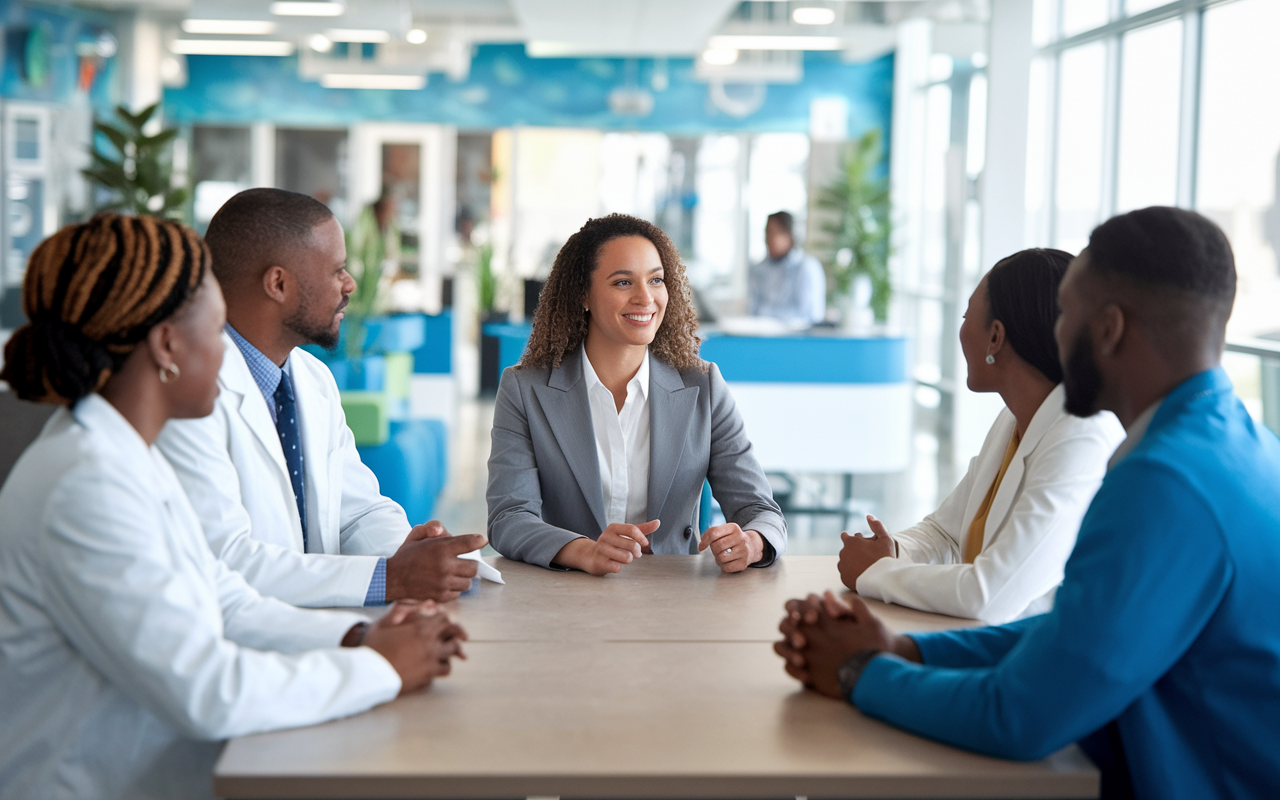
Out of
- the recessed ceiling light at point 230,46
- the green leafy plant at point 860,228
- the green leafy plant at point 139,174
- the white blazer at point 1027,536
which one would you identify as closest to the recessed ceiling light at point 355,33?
the green leafy plant at point 139,174

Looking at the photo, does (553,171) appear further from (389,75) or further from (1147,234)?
(1147,234)

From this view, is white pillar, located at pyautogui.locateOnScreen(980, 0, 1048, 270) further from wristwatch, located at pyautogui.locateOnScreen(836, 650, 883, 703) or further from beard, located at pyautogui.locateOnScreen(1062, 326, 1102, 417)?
wristwatch, located at pyautogui.locateOnScreen(836, 650, 883, 703)

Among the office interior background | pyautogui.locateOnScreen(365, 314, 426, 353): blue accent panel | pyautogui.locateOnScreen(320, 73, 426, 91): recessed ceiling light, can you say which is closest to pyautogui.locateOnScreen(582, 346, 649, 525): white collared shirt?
the office interior background

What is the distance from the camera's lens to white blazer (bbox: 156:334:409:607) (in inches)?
75.9

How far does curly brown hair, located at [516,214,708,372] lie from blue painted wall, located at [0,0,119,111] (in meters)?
8.28

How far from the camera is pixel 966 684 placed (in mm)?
1403

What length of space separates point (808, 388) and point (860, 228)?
4889 mm

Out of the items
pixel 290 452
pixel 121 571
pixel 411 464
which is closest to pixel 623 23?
pixel 411 464

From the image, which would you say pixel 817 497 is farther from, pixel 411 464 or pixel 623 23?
pixel 623 23

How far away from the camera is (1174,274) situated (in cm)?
143

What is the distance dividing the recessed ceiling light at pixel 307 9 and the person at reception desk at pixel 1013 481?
21.2ft

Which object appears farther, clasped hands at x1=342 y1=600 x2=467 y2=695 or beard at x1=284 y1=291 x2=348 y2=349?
beard at x1=284 y1=291 x2=348 y2=349

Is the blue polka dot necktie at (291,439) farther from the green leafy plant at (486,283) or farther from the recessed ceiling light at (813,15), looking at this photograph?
the green leafy plant at (486,283)

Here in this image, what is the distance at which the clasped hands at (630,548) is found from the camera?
7.15ft
